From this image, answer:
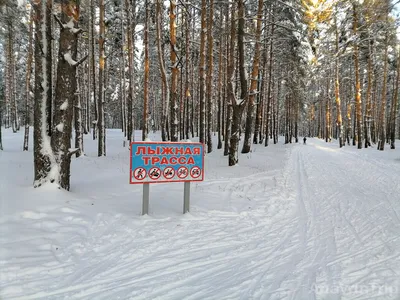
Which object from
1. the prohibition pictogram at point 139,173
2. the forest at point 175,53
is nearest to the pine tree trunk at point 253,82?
the forest at point 175,53

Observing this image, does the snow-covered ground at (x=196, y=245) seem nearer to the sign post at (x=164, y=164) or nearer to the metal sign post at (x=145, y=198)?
the metal sign post at (x=145, y=198)

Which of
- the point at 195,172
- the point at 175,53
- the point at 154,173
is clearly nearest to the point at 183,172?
the point at 195,172

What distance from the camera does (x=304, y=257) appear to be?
3.70m

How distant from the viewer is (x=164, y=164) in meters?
5.29

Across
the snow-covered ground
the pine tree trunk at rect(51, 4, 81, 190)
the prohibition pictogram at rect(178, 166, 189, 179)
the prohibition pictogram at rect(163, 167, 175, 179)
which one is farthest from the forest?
the prohibition pictogram at rect(178, 166, 189, 179)

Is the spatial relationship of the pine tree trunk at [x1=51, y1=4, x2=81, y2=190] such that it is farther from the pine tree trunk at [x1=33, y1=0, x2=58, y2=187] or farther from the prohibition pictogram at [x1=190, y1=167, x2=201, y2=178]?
the prohibition pictogram at [x1=190, y1=167, x2=201, y2=178]

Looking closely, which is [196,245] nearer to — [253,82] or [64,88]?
[64,88]

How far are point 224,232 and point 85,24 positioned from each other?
66.1 ft

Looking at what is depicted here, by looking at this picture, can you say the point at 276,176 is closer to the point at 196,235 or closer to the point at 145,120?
the point at 196,235

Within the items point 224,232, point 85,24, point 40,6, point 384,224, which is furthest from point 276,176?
point 85,24

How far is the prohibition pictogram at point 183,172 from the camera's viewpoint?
546 centimetres

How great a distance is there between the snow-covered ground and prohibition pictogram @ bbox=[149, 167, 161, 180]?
0.80m

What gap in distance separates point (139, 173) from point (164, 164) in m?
0.55

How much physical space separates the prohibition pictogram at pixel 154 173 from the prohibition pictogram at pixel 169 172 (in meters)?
0.13
